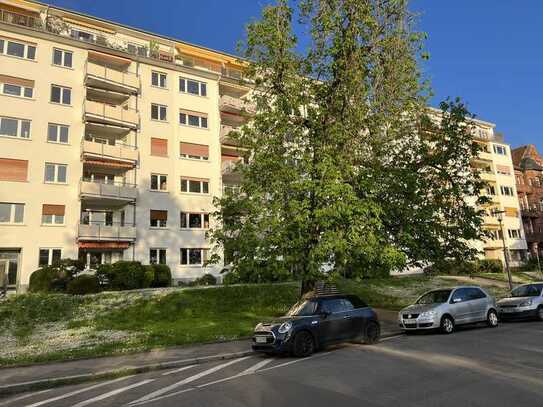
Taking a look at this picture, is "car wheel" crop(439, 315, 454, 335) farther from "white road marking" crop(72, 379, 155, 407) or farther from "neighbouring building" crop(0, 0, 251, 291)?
"neighbouring building" crop(0, 0, 251, 291)

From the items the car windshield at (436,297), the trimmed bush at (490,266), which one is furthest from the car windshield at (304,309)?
the trimmed bush at (490,266)

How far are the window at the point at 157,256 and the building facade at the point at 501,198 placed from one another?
42.9 m

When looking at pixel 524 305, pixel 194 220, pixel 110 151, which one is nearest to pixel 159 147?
pixel 110 151

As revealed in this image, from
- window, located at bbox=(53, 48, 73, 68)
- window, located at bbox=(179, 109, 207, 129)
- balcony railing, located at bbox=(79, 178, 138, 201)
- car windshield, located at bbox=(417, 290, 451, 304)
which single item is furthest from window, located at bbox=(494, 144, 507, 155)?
window, located at bbox=(53, 48, 73, 68)

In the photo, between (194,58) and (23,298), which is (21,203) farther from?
(194,58)

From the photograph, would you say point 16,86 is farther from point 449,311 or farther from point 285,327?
point 449,311

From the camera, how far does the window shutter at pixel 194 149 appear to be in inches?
1476

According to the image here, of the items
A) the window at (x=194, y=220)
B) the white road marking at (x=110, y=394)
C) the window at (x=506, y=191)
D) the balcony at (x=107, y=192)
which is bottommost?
the white road marking at (x=110, y=394)

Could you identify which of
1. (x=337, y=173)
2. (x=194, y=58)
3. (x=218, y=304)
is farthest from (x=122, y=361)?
(x=194, y=58)

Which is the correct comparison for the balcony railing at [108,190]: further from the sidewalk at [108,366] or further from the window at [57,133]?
the sidewalk at [108,366]

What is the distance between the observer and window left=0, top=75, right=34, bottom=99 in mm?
30969

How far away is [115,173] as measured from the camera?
35219 millimetres

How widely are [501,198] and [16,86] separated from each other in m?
58.8

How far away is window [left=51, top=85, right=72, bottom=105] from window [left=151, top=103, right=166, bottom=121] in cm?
635
